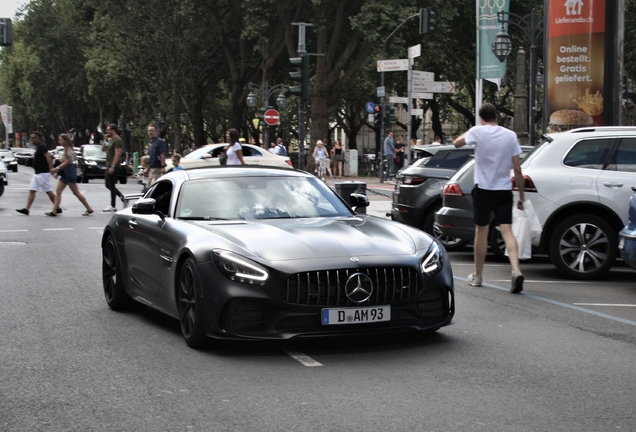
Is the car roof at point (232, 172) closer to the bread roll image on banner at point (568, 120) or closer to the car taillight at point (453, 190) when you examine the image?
the car taillight at point (453, 190)

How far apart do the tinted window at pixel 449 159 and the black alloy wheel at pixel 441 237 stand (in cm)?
65

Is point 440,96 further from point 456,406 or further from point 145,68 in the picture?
point 456,406

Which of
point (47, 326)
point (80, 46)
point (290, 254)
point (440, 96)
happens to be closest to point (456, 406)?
point (290, 254)

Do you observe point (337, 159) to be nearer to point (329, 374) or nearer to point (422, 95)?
point (422, 95)

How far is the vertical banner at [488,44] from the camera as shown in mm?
26625

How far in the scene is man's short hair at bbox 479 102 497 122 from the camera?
1007cm

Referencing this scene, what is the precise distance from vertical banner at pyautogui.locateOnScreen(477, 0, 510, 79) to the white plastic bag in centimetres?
1650

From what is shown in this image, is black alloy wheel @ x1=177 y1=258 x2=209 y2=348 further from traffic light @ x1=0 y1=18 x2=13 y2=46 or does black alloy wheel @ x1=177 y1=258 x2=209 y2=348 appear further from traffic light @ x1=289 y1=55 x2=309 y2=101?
traffic light @ x1=0 y1=18 x2=13 y2=46

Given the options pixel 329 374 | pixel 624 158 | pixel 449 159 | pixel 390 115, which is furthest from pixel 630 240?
pixel 390 115

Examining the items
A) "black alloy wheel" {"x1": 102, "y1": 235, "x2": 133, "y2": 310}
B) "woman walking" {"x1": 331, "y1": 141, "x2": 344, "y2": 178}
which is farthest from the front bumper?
"woman walking" {"x1": 331, "y1": 141, "x2": 344, "y2": 178}

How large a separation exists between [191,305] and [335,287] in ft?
3.52

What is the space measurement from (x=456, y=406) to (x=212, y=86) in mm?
56468

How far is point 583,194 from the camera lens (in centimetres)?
1142

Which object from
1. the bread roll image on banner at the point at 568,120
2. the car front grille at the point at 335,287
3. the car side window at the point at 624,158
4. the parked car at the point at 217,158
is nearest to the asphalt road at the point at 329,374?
the car front grille at the point at 335,287
